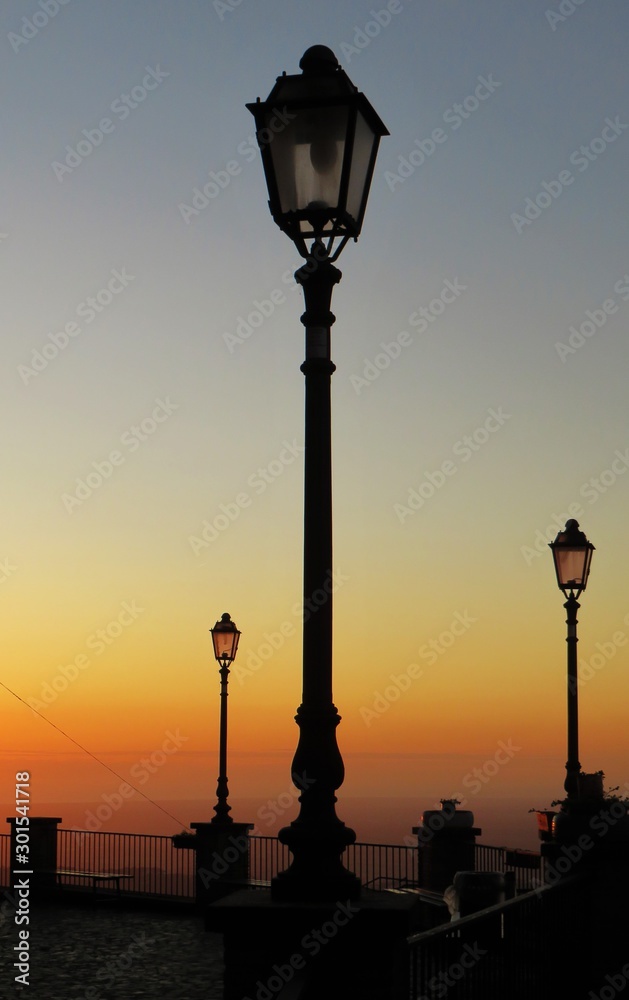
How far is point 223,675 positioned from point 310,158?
19465 millimetres

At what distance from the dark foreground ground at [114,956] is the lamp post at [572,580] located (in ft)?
19.0

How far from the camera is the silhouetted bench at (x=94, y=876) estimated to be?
2397cm

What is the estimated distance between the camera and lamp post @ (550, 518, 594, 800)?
15.5 metres

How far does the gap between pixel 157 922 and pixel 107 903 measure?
112 inches

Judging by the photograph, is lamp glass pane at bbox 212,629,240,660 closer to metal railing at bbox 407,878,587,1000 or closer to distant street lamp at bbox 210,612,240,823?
distant street lamp at bbox 210,612,240,823

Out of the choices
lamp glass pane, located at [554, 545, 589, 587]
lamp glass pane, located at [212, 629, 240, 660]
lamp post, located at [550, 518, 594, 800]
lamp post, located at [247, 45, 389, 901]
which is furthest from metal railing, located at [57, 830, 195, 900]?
lamp post, located at [247, 45, 389, 901]

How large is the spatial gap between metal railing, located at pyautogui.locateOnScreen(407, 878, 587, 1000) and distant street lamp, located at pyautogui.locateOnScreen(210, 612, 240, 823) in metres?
13.6

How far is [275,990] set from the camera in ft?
19.0

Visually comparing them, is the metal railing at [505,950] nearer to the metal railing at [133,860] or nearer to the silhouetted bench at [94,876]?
the metal railing at [133,860]

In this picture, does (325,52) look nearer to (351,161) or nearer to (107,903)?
(351,161)

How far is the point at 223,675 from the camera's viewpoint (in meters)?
24.9

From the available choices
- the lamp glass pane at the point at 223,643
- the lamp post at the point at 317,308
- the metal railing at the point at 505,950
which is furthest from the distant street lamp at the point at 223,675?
the lamp post at the point at 317,308

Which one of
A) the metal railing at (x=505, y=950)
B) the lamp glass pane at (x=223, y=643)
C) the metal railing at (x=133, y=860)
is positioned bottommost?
the metal railing at (x=133, y=860)

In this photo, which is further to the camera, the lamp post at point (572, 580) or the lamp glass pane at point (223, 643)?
the lamp glass pane at point (223, 643)
